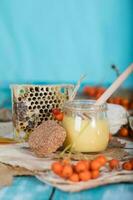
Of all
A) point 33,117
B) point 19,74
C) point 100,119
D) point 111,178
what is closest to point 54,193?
point 111,178

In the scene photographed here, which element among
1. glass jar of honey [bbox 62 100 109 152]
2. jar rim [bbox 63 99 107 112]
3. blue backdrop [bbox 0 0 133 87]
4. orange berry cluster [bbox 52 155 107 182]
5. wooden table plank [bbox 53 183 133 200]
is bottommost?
wooden table plank [bbox 53 183 133 200]

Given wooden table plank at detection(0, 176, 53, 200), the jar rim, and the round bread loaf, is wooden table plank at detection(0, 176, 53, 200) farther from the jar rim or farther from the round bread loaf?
the jar rim

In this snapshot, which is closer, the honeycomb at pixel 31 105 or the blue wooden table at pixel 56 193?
the blue wooden table at pixel 56 193

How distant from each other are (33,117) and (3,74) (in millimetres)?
936

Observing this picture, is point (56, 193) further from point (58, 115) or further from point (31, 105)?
point (31, 105)

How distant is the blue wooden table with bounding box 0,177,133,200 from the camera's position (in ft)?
3.11

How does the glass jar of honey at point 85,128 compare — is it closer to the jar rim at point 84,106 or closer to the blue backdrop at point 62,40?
the jar rim at point 84,106

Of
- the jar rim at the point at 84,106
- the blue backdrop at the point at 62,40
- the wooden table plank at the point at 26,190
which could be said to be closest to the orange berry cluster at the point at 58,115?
the jar rim at the point at 84,106

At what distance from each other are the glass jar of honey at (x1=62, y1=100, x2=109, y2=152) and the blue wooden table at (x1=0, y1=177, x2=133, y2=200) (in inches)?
8.1

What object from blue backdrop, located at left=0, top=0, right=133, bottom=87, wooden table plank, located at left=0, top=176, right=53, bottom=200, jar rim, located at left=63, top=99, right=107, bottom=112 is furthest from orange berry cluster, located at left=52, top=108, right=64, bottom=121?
blue backdrop, located at left=0, top=0, right=133, bottom=87

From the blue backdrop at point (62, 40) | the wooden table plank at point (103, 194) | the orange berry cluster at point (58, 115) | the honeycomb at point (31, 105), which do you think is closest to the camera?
the wooden table plank at point (103, 194)

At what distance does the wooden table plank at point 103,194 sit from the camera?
3.11 ft

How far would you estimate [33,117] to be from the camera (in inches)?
55.2

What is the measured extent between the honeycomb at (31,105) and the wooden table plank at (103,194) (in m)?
0.44
